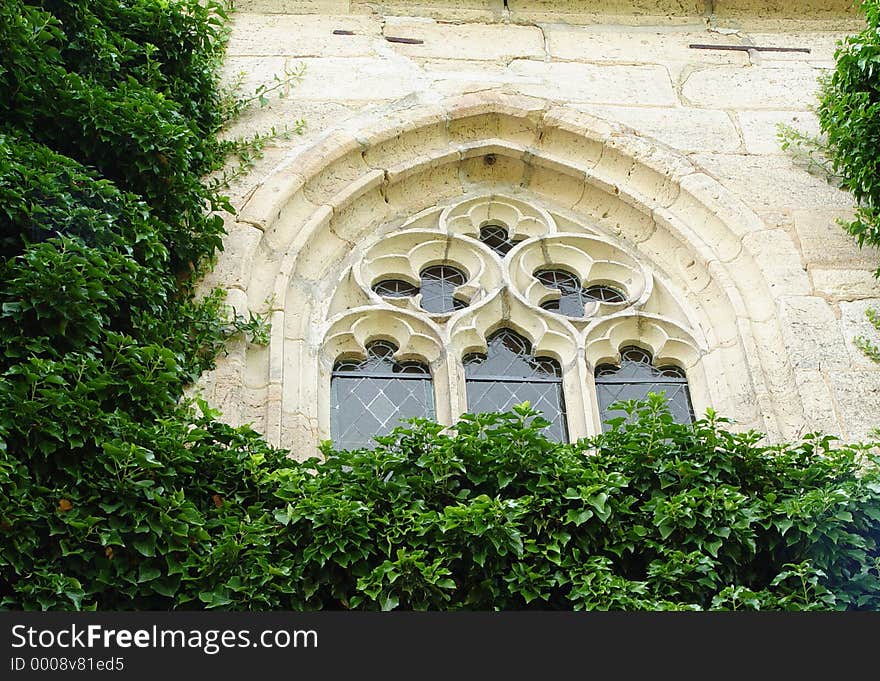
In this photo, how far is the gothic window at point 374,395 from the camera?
7180 mm

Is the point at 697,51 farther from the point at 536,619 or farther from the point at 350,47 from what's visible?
the point at 536,619

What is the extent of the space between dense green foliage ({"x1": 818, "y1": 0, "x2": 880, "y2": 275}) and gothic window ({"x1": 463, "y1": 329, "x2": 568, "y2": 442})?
5.10 feet

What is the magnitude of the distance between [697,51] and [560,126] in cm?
107

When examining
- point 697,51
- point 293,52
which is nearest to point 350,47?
point 293,52

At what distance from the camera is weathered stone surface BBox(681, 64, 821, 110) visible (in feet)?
28.3

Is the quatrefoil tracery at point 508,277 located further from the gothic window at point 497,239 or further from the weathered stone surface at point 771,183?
the weathered stone surface at point 771,183

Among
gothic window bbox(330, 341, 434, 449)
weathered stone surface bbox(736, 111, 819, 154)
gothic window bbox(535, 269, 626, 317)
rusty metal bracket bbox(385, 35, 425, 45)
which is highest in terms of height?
rusty metal bracket bbox(385, 35, 425, 45)

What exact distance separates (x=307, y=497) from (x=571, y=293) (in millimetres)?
2626

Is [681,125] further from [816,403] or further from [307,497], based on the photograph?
[307,497]

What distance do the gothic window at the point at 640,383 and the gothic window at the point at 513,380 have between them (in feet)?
0.69

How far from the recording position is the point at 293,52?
344 inches

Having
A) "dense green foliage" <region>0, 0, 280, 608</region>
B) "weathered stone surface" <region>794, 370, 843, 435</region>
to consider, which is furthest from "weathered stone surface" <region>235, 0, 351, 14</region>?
"weathered stone surface" <region>794, 370, 843, 435</region>

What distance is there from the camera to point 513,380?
24.6 ft

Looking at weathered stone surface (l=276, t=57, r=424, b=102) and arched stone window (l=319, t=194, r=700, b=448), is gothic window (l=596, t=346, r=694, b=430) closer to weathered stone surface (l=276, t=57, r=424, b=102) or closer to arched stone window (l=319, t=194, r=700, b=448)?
arched stone window (l=319, t=194, r=700, b=448)
